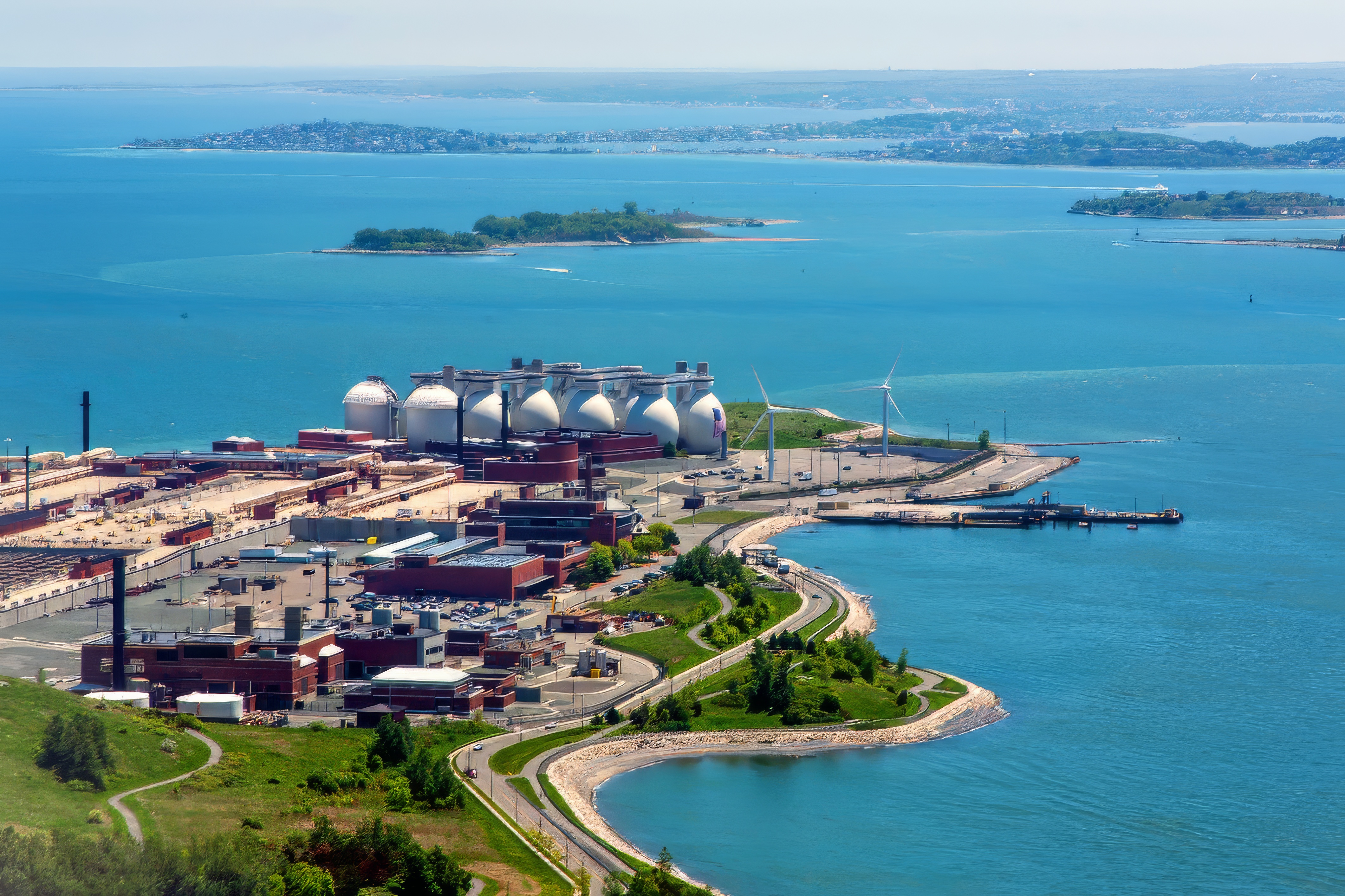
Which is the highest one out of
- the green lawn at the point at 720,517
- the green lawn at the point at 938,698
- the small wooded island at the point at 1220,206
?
the small wooded island at the point at 1220,206

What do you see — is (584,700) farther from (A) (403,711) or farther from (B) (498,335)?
(B) (498,335)

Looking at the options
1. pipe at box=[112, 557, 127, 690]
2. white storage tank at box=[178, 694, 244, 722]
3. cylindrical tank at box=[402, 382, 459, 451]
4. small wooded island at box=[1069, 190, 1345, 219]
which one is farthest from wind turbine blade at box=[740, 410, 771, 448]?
small wooded island at box=[1069, 190, 1345, 219]

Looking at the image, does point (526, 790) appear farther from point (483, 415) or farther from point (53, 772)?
point (483, 415)

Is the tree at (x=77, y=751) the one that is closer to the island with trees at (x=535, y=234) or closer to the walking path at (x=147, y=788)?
the walking path at (x=147, y=788)

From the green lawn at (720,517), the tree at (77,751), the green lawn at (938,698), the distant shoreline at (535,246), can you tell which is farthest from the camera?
the distant shoreline at (535,246)

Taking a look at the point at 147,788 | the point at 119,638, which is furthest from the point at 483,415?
the point at 147,788

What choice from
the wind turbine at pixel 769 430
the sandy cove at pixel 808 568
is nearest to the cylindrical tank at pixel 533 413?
the wind turbine at pixel 769 430
